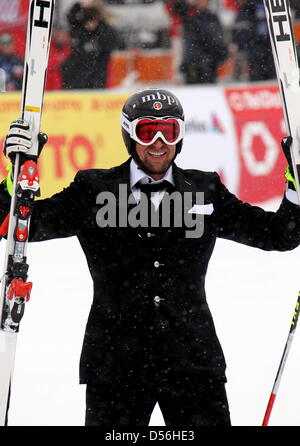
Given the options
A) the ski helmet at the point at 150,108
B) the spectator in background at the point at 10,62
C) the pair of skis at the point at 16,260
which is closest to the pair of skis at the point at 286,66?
the ski helmet at the point at 150,108

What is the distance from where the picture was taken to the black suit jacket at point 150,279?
402 cm

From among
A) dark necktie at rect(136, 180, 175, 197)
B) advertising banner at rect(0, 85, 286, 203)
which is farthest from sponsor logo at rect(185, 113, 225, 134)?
dark necktie at rect(136, 180, 175, 197)

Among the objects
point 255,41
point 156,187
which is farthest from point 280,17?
point 255,41

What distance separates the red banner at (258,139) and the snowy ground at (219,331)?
4.66 feet

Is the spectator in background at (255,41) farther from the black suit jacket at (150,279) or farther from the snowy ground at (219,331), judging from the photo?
the black suit jacket at (150,279)

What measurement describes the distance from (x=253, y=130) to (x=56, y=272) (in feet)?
10.8

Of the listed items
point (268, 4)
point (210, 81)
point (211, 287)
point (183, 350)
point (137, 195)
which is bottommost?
point (183, 350)

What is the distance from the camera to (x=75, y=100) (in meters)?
10.3

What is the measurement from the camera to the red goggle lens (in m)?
4.15

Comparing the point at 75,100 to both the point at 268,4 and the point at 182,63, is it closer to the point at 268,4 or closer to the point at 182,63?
the point at 182,63

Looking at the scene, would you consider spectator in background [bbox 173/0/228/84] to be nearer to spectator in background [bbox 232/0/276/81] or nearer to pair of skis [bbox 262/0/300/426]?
spectator in background [bbox 232/0/276/81]

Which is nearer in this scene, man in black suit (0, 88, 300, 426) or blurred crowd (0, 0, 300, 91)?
man in black suit (0, 88, 300, 426)

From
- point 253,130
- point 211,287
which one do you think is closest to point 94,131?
point 253,130

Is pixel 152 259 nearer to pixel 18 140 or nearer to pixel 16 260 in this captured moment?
pixel 16 260
